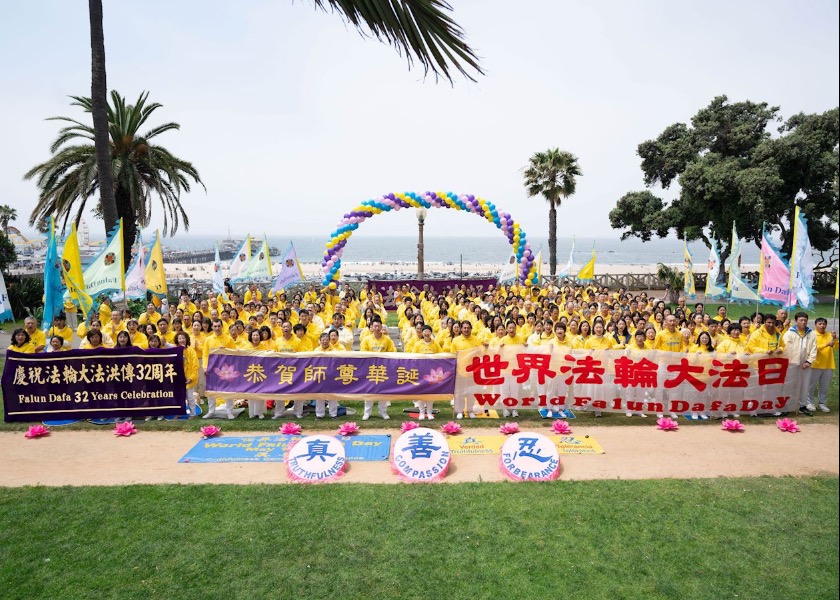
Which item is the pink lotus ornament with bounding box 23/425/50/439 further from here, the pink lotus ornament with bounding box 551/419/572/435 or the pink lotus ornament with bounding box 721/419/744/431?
the pink lotus ornament with bounding box 721/419/744/431

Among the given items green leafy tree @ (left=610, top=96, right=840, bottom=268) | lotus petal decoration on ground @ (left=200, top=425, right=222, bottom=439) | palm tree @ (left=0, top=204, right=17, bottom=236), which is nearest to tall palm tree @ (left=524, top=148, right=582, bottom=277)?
green leafy tree @ (left=610, top=96, right=840, bottom=268)

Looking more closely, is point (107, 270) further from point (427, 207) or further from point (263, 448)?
point (427, 207)

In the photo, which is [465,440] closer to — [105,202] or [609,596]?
[609,596]

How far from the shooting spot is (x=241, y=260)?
22.0 meters

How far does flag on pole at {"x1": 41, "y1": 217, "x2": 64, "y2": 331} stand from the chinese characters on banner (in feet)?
27.2

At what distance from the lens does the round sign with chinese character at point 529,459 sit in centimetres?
772

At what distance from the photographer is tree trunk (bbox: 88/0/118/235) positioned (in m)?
15.3

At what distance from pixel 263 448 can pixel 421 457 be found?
107 inches

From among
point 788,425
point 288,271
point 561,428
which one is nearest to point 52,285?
point 288,271

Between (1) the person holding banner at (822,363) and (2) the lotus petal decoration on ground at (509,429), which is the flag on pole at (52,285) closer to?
(2) the lotus petal decoration on ground at (509,429)

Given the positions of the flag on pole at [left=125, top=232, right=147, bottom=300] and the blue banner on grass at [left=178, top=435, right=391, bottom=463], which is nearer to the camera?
the blue banner on grass at [left=178, top=435, right=391, bottom=463]

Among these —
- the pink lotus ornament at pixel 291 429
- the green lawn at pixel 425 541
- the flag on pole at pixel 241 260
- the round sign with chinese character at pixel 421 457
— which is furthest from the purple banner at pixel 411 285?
the green lawn at pixel 425 541

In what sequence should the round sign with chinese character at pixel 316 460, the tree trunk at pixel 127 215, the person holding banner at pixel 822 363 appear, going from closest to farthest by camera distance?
1. the round sign with chinese character at pixel 316 460
2. the person holding banner at pixel 822 363
3. the tree trunk at pixel 127 215

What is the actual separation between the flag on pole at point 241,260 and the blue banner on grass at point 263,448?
12.9 m
